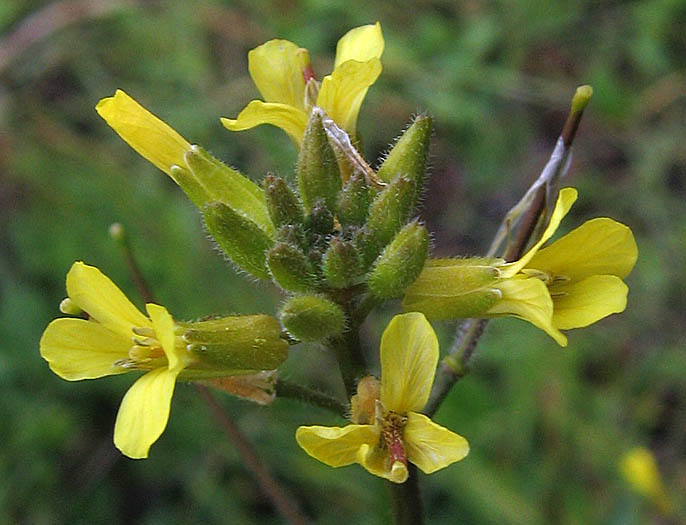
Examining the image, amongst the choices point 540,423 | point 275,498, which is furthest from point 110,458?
point 540,423

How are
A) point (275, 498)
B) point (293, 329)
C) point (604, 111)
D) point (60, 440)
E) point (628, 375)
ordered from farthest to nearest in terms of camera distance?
point (604, 111) < point (628, 375) < point (60, 440) < point (275, 498) < point (293, 329)

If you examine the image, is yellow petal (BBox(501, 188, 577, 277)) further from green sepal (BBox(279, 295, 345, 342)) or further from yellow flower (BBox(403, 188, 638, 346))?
green sepal (BBox(279, 295, 345, 342))

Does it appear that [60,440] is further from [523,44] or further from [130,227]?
[523,44]

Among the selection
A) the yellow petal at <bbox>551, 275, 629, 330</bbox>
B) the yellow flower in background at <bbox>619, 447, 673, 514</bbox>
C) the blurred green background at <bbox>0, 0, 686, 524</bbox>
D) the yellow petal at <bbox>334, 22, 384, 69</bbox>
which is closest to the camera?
the yellow petal at <bbox>551, 275, 629, 330</bbox>

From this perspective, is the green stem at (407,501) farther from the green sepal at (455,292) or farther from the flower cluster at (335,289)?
the green sepal at (455,292)

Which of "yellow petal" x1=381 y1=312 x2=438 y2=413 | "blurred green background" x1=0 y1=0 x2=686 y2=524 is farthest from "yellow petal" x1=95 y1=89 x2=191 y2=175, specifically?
"blurred green background" x1=0 y1=0 x2=686 y2=524

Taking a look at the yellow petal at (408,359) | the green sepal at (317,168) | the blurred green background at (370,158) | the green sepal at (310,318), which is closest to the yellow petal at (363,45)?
the green sepal at (317,168)

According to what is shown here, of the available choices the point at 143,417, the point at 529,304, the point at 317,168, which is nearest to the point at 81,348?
the point at 143,417
